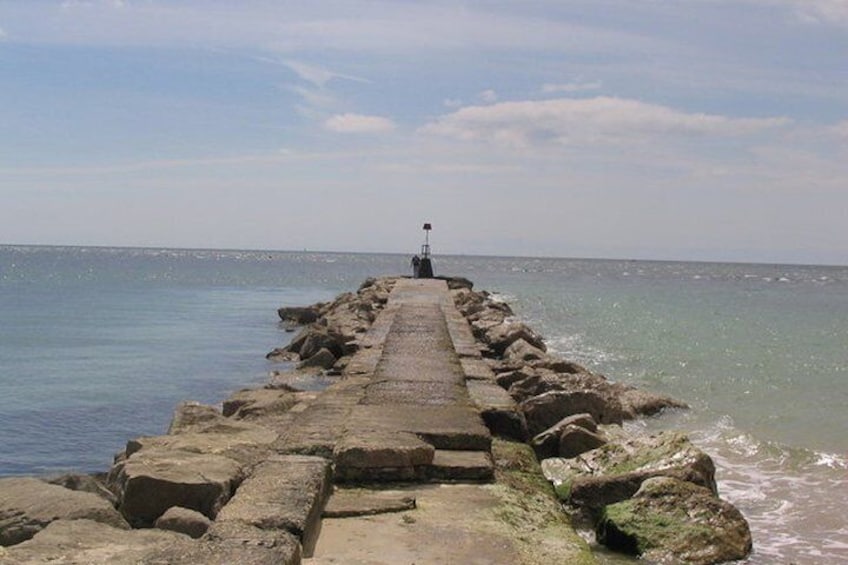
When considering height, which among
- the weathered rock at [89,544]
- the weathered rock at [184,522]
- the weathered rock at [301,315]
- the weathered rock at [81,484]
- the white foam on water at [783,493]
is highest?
the weathered rock at [89,544]

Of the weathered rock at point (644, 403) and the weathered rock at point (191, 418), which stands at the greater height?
the weathered rock at point (191, 418)

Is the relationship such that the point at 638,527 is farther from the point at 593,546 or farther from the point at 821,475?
the point at 821,475

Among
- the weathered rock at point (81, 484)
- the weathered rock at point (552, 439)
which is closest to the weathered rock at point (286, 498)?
the weathered rock at point (81, 484)

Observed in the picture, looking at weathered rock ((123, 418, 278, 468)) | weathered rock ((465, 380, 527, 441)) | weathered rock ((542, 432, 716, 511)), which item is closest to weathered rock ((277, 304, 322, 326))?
weathered rock ((123, 418, 278, 468))

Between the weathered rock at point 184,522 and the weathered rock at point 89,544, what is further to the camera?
the weathered rock at point 184,522

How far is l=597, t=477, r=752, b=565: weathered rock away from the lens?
5.64 m

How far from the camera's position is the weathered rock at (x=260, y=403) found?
30.6 feet

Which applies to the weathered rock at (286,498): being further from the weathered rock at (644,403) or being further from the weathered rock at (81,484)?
the weathered rock at (644,403)

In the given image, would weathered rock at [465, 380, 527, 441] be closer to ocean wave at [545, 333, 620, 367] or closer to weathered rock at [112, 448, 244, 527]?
weathered rock at [112, 448, 244, 527]

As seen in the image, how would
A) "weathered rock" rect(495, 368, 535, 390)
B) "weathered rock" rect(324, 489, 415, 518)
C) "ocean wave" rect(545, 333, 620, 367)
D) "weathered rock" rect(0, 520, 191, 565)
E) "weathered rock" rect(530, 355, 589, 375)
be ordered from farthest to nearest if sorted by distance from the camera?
"ocean wave" rect(545, 333, 620, 367) → "weathered rock" rect(530, 355, 589, 375) → "weathered rock" rect(495, 368, 535, 390) → "weathered rock" rect(324, 489, 415, 518) → "weathered rock" rect(0, 520, 191, 565)

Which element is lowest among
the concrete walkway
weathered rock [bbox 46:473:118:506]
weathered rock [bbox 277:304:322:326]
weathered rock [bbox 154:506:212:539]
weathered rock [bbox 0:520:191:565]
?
weathered rock [bbox 277:304:322:326]

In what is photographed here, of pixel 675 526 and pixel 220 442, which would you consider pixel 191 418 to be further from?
pixel 675 526

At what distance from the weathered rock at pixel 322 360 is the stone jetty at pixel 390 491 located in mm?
5006

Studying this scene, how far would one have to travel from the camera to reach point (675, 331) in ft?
83.1
